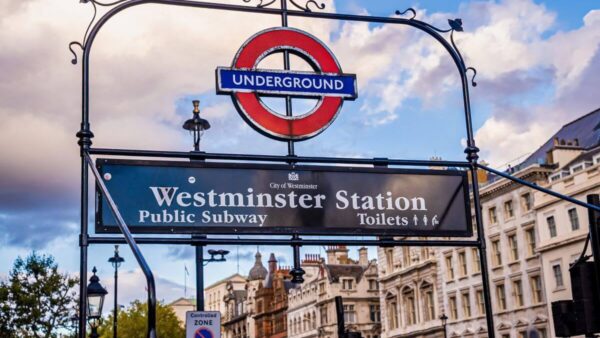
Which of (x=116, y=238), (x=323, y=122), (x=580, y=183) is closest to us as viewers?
(x=116, y=238)

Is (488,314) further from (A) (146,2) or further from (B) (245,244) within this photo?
(A) (146,2)

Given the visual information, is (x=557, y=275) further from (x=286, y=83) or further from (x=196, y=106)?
(x=286, y=83)

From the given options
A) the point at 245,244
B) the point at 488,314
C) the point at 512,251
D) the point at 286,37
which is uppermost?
the point at 512,251

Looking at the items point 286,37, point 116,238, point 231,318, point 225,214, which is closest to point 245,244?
point 225,214

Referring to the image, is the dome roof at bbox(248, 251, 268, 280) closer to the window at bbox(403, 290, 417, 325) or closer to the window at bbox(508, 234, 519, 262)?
the window at bbox(403, 290, 417, 325)

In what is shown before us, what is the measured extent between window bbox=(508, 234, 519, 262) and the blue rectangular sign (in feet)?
176

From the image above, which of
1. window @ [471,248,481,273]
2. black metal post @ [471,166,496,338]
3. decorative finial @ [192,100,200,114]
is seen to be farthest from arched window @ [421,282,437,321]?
black metal post @ [471,166,496,338]

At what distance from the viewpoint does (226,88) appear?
29.3 feet

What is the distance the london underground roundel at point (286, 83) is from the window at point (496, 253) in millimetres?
55737

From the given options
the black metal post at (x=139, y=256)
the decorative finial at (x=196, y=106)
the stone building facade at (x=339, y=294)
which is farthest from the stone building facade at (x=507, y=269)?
the black metal post at (x=139, y=256)

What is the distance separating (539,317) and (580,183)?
31.7 feet

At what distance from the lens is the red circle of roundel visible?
9047mm

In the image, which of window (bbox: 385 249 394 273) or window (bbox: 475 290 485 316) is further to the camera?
window (bbox: 385 249 394 273)

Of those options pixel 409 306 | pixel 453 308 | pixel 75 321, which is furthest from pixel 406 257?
pixel 75 321
